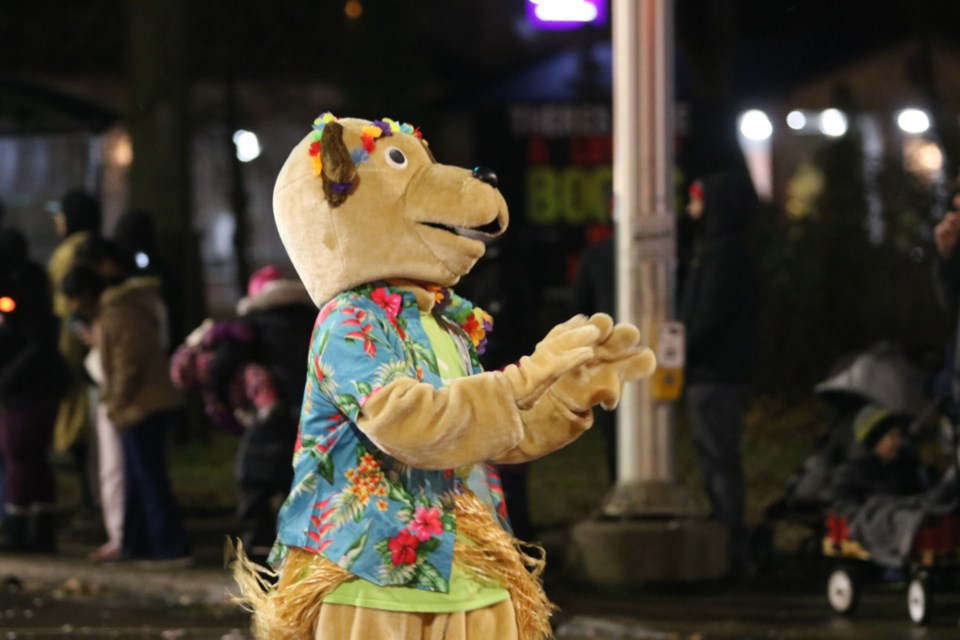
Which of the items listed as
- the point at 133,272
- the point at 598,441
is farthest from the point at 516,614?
the point at 598,441

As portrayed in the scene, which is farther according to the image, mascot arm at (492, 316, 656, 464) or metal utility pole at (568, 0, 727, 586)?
metal utility pole at (568, 0, 727, 586)

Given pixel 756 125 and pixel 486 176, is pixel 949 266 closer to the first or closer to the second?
pixel 486 176

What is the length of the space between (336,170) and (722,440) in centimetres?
623

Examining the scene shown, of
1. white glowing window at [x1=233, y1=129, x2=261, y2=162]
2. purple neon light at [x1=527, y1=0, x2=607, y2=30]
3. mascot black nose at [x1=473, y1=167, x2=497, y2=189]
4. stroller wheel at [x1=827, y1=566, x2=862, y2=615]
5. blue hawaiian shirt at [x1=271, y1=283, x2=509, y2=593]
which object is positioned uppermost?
white glowing window at [x1=233, y1=129, x2=261, y2=162]

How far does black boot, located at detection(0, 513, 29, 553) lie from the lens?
38.4 ft

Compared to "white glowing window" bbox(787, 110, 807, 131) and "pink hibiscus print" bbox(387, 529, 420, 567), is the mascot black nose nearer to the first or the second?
"pink hibiscus print" bbox(387, 529, 420, 567)

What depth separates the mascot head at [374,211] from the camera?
4648 mm

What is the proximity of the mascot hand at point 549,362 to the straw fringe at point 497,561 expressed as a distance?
37cm

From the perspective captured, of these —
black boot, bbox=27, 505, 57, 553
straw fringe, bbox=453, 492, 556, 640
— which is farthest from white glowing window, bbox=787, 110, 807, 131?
straw fringe, bbox=453, 492, 556, 640

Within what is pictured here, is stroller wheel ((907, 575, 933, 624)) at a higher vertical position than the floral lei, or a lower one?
lower

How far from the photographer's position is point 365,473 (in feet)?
14.9

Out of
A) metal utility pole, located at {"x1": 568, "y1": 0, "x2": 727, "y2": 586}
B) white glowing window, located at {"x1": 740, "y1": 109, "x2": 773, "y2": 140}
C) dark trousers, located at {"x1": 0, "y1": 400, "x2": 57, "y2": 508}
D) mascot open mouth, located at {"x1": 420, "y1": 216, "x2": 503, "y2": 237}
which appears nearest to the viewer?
mascot open mouth, located at {"x1": 420, "y1": 216, "x2": 503, "y2": 237}

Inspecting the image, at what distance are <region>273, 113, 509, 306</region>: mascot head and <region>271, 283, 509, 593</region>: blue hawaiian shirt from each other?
0.26ft

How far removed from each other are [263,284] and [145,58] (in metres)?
8.75
